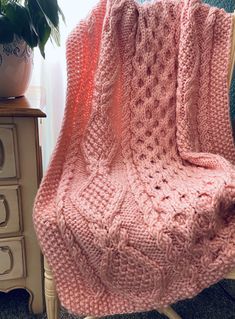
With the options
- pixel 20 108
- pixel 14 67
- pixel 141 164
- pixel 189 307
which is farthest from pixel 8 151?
pixel 189 307

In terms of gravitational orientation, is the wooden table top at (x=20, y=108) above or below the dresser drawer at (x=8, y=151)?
above

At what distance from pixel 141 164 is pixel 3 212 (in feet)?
1.32

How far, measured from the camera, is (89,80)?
0.84 meters

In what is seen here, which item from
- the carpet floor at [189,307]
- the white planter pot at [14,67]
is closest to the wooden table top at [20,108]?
the white planter pot at [14,67]

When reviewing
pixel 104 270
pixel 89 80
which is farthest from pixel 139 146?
pixel 104 270

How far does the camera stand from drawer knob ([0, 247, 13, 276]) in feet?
2.90

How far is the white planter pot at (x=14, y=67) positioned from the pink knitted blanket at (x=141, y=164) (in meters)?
0.14

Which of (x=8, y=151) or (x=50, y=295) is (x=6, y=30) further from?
(x=50, y=295)

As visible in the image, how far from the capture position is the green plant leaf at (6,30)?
2.44 feet

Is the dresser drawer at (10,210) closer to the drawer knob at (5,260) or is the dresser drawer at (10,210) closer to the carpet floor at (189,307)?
the drawer knob at (5,260)

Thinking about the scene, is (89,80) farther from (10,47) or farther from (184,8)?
(184,8)

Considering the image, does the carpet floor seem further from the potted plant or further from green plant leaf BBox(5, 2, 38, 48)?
green plant leaf BBox(5, 2, 38, 48)

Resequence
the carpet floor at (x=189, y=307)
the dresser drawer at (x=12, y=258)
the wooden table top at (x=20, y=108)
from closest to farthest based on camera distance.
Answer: the wooden table top at (x=20, y=108), the dresser drawer at (x=12, y=258), the carpet floor at (x=189, y=307)

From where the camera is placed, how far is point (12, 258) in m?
0.90
